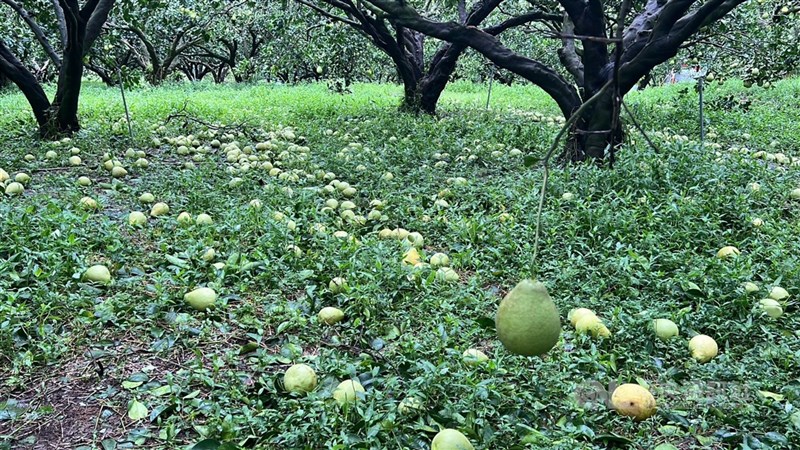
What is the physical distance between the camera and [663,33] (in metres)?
4.73

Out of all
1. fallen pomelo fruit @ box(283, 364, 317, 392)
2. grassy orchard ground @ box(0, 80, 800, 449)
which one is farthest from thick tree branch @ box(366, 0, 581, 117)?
fallen pomelo fruit @ box(283, 364, 317, 392)

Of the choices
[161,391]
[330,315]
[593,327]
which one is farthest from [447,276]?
[161,391]

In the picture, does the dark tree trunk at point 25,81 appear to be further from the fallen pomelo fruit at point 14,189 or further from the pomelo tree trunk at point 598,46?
the pomelo tree trunk at point 598,46

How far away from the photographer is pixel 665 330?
2561 millimetres

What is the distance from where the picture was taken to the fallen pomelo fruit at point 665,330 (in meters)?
2.56

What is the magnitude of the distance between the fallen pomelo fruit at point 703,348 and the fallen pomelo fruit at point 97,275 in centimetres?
258

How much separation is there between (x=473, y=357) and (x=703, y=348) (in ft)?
3.04

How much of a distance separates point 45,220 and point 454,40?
3.71 m

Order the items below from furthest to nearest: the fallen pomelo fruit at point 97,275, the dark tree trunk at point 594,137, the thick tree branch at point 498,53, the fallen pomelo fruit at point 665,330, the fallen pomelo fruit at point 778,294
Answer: the thick tree branch at point 498,53
the dark tree trunk at point 594,137
the fallen pomelo fruit at point 97,275
the fallen pomelo fruit at point 778,294
the fallen pomelo fruit at point 665,330

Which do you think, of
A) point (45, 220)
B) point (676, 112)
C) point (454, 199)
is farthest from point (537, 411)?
point (676, 112)

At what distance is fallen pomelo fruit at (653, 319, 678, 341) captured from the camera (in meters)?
2.56

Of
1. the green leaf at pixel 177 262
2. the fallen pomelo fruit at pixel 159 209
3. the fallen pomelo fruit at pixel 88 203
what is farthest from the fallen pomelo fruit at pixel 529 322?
the fallen pomelo fruit at pixel 88 203

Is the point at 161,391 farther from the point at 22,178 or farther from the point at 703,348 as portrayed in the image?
the point at 22,178

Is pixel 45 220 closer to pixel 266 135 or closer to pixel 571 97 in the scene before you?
pixel 266 135
